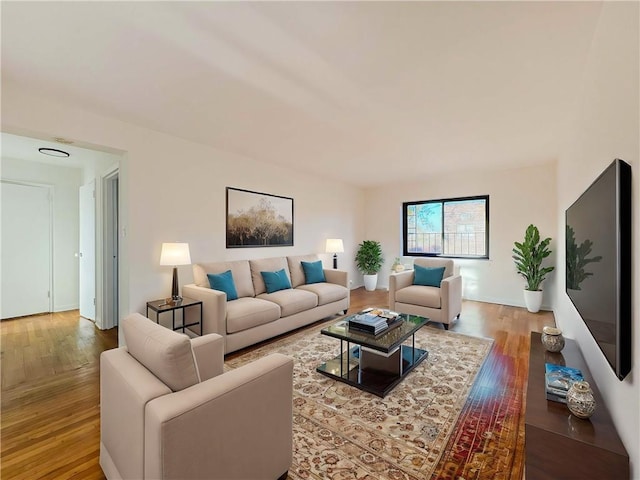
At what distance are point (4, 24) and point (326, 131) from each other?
2.47 meters

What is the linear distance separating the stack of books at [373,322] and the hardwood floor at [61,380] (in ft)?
3.30

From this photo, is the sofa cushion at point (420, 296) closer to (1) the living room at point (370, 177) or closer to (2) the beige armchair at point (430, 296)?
(2) the beige armchair at point (430, 296)

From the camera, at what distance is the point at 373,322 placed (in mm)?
2555

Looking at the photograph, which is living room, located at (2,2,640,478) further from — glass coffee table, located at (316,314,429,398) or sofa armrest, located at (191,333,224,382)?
sofa armrest, located at (191,333,224,382)

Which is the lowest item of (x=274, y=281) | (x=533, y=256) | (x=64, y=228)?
(x=274, y=281)

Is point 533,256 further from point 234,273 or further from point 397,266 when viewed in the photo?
point 234,273

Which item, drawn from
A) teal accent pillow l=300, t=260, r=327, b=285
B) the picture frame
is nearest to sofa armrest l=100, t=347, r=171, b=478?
the picture frame

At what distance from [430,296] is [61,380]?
4.03m

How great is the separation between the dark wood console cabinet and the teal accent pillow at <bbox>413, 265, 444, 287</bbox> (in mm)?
2753

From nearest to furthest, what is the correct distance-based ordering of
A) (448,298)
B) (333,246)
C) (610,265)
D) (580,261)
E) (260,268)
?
(610,265) < (580,261) < (448,298) < (260,268) < (333,246)

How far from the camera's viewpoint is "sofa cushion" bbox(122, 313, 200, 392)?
1175 millimetres

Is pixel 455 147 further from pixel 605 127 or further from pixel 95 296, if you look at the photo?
pixel 95 296

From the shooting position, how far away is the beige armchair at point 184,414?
3.33 ft

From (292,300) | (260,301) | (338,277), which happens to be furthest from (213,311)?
(338,277)
